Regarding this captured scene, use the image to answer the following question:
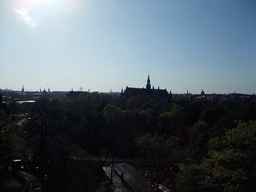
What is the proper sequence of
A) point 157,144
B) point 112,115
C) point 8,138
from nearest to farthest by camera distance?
point 157,144 < point 8,138 < point 112,115

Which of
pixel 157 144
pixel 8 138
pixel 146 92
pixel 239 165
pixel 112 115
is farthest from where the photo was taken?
pixel 146 92

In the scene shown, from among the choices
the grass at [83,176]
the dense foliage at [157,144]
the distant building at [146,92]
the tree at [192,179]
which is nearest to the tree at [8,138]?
the dense foliage at [157,144]

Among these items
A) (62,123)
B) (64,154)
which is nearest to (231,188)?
(64,154)

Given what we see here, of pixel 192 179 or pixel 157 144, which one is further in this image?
pixel 157 144

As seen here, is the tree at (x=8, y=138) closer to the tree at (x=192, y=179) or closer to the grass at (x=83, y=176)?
the grass at (x=83, y=176)

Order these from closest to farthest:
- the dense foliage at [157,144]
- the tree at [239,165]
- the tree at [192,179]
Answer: the tree at [239,165]
the dense foliage at [157,144]
the tree at [192,179]

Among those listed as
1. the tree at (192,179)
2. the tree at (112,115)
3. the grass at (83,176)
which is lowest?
the grass at (83,176)

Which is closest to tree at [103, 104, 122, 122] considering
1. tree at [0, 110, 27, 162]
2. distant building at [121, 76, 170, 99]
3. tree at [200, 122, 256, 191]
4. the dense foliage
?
the dense foliage

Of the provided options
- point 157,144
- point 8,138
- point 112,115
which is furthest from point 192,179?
point 112,115

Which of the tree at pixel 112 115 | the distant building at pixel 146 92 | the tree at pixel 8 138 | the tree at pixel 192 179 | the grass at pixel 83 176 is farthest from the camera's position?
the distant building at pixel 146 92

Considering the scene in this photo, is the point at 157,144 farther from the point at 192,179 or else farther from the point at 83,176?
the point at 83,176

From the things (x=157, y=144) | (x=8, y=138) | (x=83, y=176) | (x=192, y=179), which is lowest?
(x=83, y=176)

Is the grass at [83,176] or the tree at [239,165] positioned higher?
the tree at [239,165]
